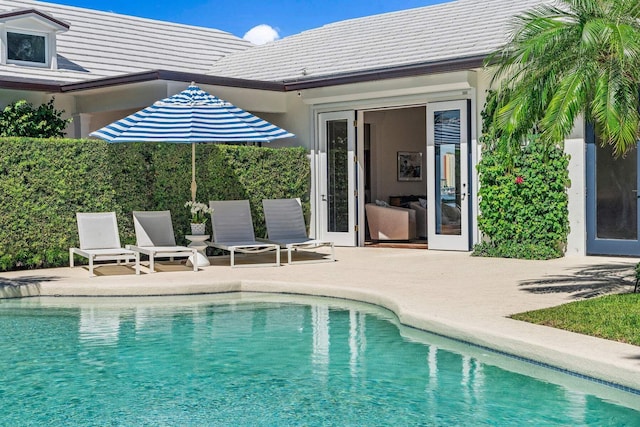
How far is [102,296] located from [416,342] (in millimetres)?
4958

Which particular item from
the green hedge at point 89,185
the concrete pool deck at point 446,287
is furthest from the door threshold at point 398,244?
the green hedge at point 89,185

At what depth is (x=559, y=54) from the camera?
941cm

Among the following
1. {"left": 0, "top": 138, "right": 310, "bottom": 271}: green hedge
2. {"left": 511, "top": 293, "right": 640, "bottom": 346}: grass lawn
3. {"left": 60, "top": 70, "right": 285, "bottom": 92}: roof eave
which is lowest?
{"left": 511, "top": 293, "right": 640, "bottom": 346}: grass lawn

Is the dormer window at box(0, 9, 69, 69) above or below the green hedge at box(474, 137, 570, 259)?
above

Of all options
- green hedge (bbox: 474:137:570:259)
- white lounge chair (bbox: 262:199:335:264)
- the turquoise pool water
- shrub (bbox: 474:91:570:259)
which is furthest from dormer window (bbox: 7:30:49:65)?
green hedge (bbox: 474:137:570:259)

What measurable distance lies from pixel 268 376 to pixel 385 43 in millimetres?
13022

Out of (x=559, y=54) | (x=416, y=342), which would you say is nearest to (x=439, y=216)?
(x=559, y=54)

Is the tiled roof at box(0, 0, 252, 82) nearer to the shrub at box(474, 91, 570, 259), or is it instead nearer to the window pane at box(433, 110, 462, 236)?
the window pane at box(433, 110, 462, 236)

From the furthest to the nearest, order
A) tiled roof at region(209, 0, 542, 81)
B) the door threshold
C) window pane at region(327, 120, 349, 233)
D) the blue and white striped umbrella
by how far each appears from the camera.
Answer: window pane at region(327, 120, 349, 233)
the door threshold
tiled roof at region(209, 0, 542, 81)
the blue and white striped umbrella

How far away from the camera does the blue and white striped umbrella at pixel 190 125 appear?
12992 mm

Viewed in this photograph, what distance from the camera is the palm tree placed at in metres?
8.57

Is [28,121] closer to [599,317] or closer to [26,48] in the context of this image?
[26,48]

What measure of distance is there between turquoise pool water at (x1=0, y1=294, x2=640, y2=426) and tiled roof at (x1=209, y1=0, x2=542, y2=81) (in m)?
7.77

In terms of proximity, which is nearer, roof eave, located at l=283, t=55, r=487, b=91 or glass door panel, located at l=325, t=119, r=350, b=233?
roof eave, located at l=283, t=55, r=487, b=91
